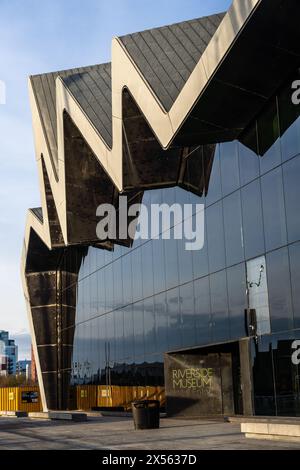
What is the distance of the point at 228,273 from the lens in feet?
74.4

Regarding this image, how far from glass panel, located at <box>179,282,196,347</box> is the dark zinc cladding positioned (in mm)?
40

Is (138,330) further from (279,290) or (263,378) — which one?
(279,290)

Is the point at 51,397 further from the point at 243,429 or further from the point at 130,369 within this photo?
the point at 243,429

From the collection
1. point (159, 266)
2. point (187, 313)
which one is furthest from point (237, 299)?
point (159, 266)

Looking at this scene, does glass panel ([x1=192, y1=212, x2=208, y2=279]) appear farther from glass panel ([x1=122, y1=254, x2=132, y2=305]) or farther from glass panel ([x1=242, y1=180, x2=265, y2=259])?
glass panel ([x1=122, y1=254, x2=132, y2=305])

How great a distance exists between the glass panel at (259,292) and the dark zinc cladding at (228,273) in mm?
226

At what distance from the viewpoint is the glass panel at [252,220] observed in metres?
20.7

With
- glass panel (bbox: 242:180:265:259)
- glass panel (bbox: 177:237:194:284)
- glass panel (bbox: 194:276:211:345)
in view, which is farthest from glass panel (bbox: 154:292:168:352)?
glass panel (bbox: 242:180:265:259)

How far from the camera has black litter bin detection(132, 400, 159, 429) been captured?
65.6ft

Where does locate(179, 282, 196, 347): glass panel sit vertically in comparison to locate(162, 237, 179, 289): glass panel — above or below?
below

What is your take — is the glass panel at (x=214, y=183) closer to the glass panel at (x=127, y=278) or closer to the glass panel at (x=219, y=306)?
the glass panel at (x=219, y=306)

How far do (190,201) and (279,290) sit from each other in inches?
290

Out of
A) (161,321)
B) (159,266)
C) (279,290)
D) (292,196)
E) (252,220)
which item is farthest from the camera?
(159,266)

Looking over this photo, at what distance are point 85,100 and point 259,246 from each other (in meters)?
13.1
